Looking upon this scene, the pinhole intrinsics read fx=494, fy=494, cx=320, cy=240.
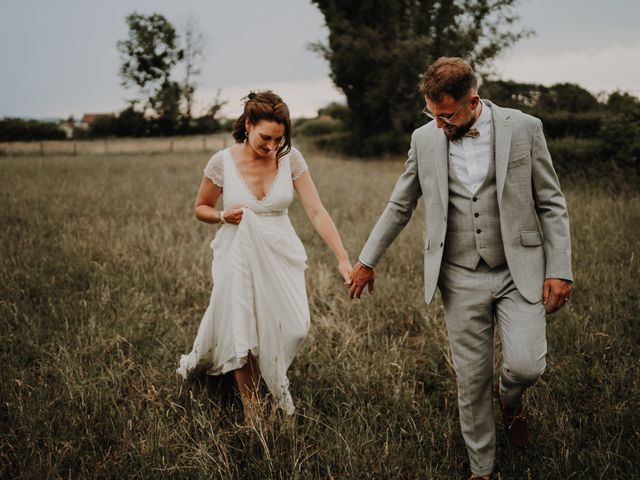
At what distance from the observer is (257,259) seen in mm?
3395

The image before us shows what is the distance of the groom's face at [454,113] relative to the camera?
265 centimetres

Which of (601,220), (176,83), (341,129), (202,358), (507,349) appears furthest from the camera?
(176,83)

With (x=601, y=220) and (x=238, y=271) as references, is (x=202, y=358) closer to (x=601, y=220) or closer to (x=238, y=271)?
(x=238, y=271)

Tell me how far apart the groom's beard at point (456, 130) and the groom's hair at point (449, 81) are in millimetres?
159

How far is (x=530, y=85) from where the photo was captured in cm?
1764

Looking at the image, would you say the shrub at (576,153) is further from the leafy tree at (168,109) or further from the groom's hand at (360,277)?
the leafy tree at (168,109)

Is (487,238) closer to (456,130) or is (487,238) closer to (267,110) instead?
(456,130)

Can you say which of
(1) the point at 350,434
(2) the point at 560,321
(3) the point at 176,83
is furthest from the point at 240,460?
(3) the point at 176,83

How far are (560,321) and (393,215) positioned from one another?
7.90ft

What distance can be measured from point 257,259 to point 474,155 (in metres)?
1.56

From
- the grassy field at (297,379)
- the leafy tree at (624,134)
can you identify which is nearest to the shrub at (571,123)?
the leafy tree at (624,134)

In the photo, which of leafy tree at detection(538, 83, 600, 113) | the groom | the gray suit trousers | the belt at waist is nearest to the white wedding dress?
the belt at waist

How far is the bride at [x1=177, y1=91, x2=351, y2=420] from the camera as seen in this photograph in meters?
3.36

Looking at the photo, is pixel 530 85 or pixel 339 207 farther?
pixel 530 85
